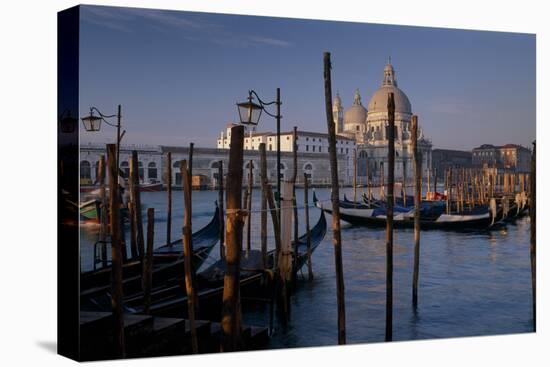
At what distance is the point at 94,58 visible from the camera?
3.11 meters

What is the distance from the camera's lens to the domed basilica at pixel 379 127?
3939 mm

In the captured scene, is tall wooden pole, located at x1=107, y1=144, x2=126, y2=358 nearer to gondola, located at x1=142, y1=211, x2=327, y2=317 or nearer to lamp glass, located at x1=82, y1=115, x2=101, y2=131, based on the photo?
lamp glass, located at x1=82, y1=115, x2=101, y2=131

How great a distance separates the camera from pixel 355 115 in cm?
441

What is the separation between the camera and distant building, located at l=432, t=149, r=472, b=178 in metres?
4.47

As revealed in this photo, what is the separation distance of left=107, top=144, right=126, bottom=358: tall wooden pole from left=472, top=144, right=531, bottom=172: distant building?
7.23 ft

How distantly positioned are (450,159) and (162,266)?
192 cm

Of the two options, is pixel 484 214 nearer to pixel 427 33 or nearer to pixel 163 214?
pixel 163 214

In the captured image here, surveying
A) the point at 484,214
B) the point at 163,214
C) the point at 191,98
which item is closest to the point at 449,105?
the point at 191,98

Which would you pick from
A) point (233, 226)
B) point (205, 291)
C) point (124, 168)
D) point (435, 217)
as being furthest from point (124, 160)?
Result: point (435, 217)

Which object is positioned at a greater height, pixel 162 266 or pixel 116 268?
pixel 116 268

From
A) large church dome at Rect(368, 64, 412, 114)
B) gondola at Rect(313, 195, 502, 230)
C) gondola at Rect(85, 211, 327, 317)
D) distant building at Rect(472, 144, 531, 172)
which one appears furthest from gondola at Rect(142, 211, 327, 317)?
gondola at Rect(313, 195, 502, 230)

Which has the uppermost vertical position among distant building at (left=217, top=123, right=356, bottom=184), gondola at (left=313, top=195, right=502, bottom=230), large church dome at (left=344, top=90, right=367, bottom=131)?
large church dome at (left=344, top=90, right=367, bottom=131)

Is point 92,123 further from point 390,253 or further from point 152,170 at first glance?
point 390,253

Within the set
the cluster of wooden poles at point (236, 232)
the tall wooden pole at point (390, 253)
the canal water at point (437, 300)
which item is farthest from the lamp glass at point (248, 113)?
the canal water at point (437, 300)
